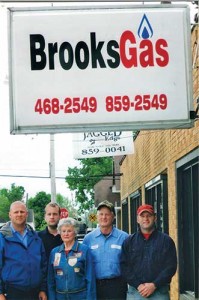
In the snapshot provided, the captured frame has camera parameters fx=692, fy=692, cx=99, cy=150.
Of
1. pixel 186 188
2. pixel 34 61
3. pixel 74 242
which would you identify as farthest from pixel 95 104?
pixel 186 188

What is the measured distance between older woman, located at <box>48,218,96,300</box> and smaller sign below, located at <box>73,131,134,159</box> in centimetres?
920

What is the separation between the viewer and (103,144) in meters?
16.2

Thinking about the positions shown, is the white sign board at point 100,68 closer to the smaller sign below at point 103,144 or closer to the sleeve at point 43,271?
the sleeve at point 43,271

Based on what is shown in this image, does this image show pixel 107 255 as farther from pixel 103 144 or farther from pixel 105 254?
pixel 103 144

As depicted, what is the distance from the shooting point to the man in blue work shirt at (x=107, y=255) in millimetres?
6766

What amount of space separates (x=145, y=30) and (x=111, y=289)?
99.8 inches

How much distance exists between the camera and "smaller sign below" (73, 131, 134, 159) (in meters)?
16.0

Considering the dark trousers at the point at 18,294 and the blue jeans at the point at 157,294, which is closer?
the dark trousers at the point at 18,294

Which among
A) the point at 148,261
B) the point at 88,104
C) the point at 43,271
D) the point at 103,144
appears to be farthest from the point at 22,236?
the point at 103,144

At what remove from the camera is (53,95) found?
635 cm

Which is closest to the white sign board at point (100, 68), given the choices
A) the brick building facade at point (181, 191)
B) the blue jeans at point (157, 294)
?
the brick building facade at point (181, 191)

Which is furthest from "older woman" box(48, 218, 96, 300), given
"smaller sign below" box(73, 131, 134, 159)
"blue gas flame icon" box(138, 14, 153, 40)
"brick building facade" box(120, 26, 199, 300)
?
"smaller sign below" box(73, 131, 134, 159)

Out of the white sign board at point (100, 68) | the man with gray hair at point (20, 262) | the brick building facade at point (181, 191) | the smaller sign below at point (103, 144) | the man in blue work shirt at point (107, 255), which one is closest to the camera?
the white sign board at point (100, 68)

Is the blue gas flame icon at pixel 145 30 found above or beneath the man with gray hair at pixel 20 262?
above
